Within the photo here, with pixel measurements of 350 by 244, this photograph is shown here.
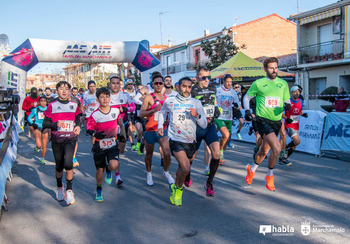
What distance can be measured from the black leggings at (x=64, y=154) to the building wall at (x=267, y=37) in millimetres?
36124

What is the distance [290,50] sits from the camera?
138 feet

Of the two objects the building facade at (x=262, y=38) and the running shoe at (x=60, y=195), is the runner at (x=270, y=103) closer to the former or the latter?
the running shoe at (x=60, y=195)

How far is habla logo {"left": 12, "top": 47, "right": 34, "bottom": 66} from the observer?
46.5 feet

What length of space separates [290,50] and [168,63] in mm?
17406

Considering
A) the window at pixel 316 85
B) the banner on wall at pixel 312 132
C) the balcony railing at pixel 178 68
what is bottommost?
the banner on wall at pixel 312 132

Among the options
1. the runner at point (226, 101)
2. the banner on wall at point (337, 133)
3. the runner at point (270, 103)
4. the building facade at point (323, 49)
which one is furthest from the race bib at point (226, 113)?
the building facade at point (323, 49)

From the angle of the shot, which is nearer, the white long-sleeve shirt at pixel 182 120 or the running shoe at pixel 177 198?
the white long-sleeve shirt at pixel 182 120

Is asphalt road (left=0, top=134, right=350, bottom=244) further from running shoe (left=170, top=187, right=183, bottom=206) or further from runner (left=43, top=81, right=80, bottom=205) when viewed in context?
runner (left=43, top=81, right=80, bottom=205)

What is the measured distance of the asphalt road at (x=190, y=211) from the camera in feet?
14.0

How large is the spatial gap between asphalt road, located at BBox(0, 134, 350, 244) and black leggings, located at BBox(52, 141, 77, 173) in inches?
25.4

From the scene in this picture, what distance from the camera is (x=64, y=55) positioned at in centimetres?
1538

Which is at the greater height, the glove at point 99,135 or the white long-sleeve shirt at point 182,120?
the white long-sleeve shirt at point 182,120

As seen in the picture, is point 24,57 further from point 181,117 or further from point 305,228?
point 305,228

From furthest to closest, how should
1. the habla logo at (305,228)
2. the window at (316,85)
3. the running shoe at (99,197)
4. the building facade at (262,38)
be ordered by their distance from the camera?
the building facade at (262,38), the window at (316,85), the running shoe at (99,197), the habla logo at (305,228)
